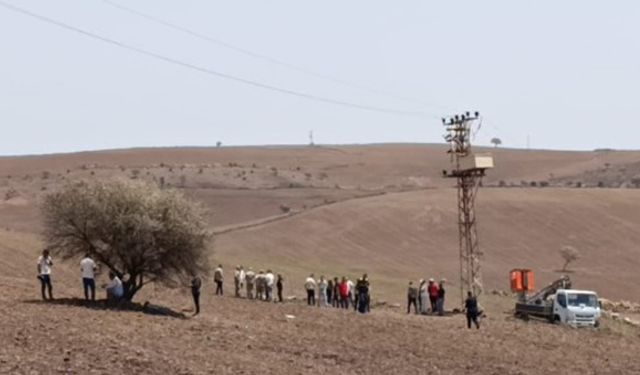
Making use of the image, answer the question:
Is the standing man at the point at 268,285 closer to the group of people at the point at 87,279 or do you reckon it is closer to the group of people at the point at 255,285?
the group of people at the point at 255,285

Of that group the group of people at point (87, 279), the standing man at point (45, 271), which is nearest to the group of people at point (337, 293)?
the group of people at point (87, 279)

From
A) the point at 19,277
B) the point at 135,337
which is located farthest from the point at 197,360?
the point at 19,277

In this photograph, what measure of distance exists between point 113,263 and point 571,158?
465ft

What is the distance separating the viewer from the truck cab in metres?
52.8

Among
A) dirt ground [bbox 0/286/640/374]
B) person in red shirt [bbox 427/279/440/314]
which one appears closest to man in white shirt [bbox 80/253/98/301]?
dirt ground [bbox 0/286/640/374]

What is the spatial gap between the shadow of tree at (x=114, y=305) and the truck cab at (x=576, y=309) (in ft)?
65.0

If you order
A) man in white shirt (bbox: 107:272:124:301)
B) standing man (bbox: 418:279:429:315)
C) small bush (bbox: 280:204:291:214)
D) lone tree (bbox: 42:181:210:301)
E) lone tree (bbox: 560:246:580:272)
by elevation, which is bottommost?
lone tree (bbox: 560:246:580:272)

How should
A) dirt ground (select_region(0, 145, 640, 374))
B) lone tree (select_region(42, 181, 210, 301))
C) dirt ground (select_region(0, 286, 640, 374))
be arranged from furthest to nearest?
lone tree (select_region(42, 181, 210, 301))
dirt ground (select_region(0, 145, 640, 374))
dirt ground (select_region(0, 286, 640, 374))

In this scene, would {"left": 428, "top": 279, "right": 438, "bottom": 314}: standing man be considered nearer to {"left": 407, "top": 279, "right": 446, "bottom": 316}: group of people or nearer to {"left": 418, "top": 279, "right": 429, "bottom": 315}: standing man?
{"left": 407, "top": 279, "right": 446, "bottom": 316}: group of people

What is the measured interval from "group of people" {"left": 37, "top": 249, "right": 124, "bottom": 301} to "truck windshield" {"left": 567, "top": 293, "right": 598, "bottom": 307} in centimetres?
2168

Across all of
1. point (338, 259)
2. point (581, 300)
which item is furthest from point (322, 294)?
point (338, 259)

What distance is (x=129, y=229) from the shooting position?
38.1 m

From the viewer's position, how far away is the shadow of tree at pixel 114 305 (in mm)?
36188

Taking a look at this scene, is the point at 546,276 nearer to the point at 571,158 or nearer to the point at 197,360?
the point at 197,360
